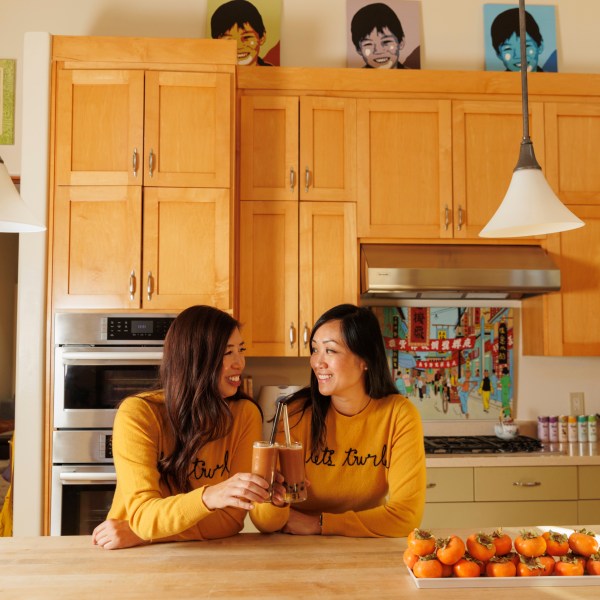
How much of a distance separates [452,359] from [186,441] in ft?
7.56

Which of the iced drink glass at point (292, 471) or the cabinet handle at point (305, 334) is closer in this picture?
the iced drink glass at point (292, 471)

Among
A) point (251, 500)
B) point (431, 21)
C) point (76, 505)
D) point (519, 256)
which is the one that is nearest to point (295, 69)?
point (431, 21)

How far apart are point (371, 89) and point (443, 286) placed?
1.06 m

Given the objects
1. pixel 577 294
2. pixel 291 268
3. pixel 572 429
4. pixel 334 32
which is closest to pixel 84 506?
pixel 291 268

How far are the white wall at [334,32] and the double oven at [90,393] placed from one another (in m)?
1.16

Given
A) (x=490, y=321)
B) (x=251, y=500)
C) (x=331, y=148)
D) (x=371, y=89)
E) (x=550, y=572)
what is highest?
(x=371, y=89)

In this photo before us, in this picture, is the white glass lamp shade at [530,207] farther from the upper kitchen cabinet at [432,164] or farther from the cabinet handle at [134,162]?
the cabinet handle at [134,162]

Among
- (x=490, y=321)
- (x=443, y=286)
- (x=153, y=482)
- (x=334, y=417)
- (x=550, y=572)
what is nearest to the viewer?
(x=550, y=572)

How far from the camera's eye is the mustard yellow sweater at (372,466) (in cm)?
186

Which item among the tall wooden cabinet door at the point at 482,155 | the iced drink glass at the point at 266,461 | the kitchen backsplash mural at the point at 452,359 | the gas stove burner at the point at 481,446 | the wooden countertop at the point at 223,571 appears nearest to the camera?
the wooden countertop at the point at 223,571

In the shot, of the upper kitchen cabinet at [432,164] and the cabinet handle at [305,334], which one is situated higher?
the upper kitchen cabinet at [432,164]

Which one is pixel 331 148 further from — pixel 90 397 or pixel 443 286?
pixel 90 397

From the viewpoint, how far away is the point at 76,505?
9.67 ft

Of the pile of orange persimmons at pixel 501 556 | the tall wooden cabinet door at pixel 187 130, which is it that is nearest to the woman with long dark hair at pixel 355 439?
the pile of orange persimmons at pixel 501 556
